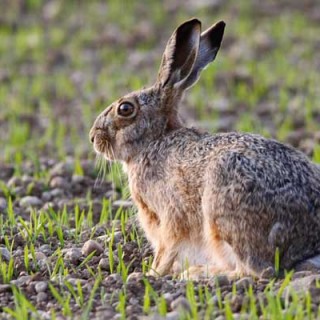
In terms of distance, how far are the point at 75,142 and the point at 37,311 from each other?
5402mm

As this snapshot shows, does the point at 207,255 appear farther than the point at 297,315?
Yes

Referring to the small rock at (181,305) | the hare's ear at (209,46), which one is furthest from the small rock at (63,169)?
the small rock at (181,305)

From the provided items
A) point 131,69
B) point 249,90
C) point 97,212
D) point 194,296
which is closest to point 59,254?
point 194,296

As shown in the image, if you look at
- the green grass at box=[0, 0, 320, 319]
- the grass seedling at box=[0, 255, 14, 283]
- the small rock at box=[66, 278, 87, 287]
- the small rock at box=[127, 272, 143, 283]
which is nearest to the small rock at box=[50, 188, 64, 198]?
the green grass at box=[0, 0, 320, 319]

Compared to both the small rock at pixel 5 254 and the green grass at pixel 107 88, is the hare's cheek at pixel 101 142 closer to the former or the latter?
the green grass at pixel 107 88

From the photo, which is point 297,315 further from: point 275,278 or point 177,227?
point 177,227

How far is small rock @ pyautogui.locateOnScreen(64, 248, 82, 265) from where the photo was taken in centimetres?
616

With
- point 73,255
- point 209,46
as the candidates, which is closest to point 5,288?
Result: point 73,255

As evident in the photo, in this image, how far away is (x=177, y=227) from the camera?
241 inches

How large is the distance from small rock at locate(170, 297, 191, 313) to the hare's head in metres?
1.75

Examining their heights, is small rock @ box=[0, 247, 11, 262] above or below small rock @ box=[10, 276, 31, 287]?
above

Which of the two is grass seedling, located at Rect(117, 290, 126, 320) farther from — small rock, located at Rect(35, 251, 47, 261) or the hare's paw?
small rock, located at Rect(35, 251, 47, 261)

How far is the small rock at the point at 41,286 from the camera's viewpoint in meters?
5.55

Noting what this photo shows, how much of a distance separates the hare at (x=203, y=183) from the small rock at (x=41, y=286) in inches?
→ 26.9
